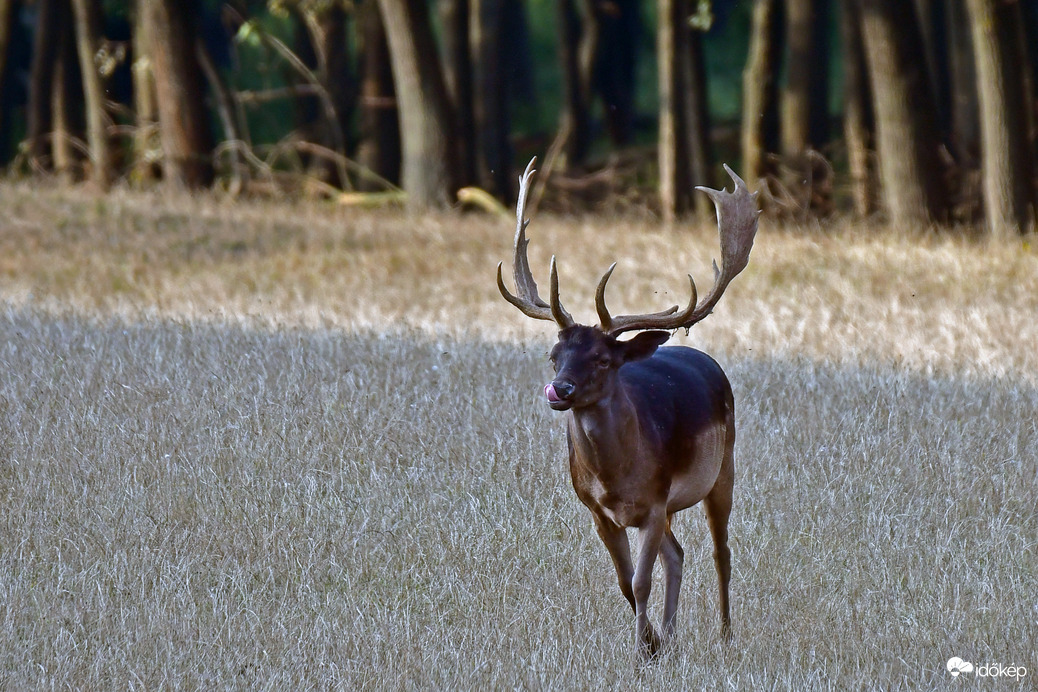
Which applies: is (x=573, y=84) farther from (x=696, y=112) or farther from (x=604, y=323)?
A: (x=604, y=323)

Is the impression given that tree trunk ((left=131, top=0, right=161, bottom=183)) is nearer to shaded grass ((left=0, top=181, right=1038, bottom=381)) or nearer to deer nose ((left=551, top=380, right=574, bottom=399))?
shaded grass ((left=0, top=181, right=1038, bottom=381))

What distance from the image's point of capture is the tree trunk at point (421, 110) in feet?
55.7

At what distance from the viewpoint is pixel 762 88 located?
1861cm

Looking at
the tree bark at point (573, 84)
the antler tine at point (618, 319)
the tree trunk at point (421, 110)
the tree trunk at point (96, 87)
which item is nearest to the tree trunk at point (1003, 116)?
the tree trunk at point (421, 110)

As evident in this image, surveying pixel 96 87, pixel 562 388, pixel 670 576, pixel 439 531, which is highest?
pixel 96 87

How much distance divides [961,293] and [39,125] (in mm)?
17042

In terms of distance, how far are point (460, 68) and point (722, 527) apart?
1428 cm

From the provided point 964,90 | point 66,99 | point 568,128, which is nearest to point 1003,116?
A: point 964,90

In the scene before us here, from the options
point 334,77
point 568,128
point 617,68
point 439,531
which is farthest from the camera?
point 617,68

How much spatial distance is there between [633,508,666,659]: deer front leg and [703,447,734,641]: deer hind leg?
1.97 feet

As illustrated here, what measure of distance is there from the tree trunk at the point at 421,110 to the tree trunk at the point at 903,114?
Answer: 542cm

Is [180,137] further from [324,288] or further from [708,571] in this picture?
[708,571]

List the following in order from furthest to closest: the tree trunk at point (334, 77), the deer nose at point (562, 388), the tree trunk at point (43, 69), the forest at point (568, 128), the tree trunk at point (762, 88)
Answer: the tree trunk at point (43, 69) < the tree trunk at point (334, 77) < the tree trunk at point (762, 88) < the forest at point (568, 128) < the deer nose at point (562, 388)

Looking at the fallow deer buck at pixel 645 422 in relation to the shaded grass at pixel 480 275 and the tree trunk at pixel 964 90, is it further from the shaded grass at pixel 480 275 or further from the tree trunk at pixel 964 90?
the tree trunk at pixel 964 90
